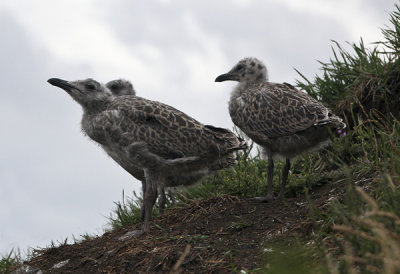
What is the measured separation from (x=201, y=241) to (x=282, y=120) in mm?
2217

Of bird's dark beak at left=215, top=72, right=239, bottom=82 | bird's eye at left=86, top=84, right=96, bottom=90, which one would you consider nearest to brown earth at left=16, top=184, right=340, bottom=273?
bird's eye at left=86, top=84, right=96, bottom=90

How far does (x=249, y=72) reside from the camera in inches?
344

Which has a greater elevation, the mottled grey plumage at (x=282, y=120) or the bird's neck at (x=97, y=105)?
the bird's neck at (x=97, y=105)

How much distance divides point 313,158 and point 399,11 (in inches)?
133

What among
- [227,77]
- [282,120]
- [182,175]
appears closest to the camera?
[282,120]

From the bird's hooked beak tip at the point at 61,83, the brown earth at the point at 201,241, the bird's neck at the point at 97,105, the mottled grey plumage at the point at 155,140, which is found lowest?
the brown earth at the point at 201,241

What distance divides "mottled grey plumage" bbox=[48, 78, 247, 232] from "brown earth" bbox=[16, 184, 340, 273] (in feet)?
1.81

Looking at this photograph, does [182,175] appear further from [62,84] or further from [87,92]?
[62,84]

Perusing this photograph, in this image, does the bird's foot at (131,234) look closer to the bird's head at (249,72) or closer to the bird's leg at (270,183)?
the bird's leg at (270,183)

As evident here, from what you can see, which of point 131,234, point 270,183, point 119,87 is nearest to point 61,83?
point 131,234

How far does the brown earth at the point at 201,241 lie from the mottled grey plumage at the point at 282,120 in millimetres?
648

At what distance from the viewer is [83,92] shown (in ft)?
25.6

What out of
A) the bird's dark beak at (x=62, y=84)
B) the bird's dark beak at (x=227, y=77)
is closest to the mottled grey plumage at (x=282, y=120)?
the bird's dark beak at (x=227, y=77)

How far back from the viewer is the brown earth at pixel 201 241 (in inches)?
219
